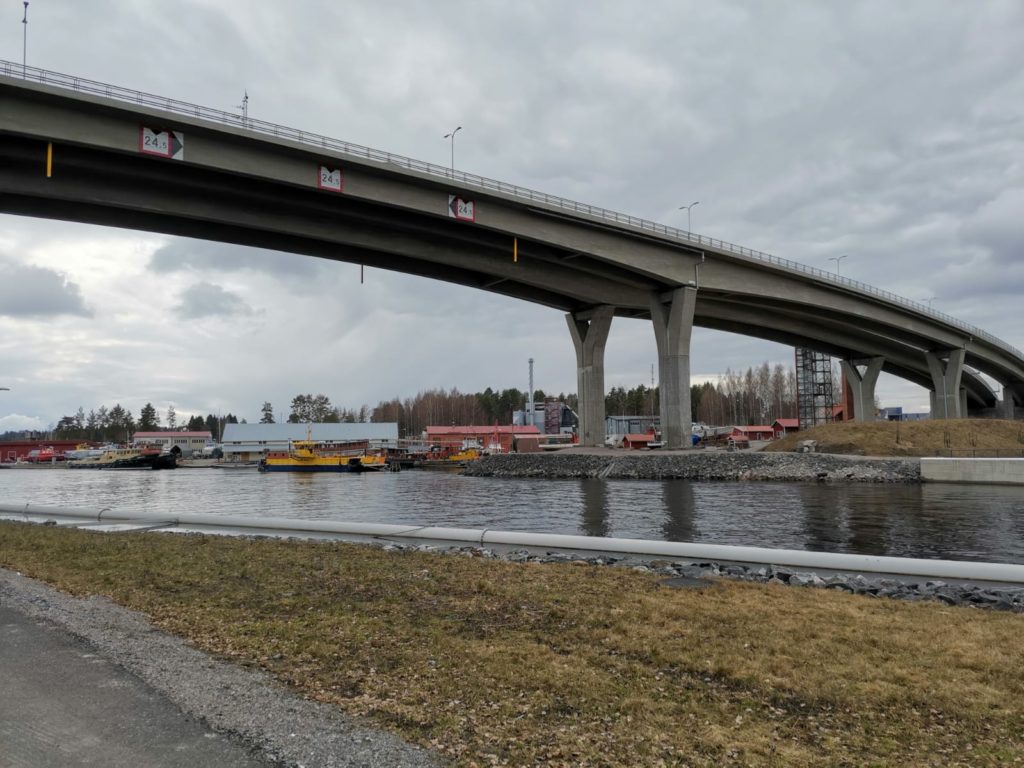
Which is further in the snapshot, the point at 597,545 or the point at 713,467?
the point at 713,467

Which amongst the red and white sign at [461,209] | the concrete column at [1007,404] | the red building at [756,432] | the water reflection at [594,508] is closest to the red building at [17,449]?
the red and white sign at [461,209]

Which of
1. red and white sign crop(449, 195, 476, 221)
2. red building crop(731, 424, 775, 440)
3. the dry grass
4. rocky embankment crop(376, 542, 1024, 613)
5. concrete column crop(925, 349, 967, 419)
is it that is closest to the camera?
rocky embankment crop(376, 542, 1024, 613)

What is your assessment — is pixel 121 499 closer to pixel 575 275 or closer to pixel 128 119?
pixel 128 119

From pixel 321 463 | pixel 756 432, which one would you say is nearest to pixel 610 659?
pixel 321 463

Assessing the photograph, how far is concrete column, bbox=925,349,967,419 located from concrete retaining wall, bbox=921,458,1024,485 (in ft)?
166

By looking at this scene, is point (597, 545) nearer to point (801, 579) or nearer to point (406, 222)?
point (801, 579)

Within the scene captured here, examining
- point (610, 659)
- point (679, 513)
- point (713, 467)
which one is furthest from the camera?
point (713, 467)

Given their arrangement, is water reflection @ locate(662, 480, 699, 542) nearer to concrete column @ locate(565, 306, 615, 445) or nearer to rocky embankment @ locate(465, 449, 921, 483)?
rocky embankment @ locate(465, 449, 921, 483)

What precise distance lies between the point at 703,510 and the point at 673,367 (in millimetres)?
30002

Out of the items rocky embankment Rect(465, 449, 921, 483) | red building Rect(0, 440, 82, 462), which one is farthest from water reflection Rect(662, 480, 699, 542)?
red building Rect(0, 440, 82, 462)

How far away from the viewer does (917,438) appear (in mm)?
56375

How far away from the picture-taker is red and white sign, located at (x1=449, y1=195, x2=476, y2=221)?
41.6m

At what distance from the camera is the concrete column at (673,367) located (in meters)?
55.4

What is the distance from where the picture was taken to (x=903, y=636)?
278 inches
